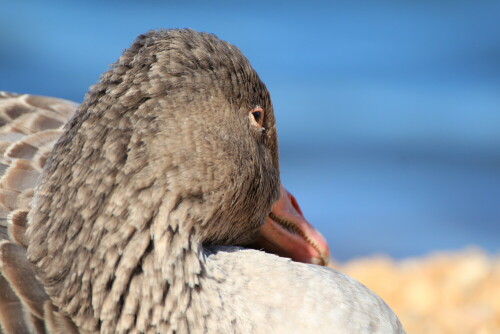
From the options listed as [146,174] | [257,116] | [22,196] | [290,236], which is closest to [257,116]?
[257,116]

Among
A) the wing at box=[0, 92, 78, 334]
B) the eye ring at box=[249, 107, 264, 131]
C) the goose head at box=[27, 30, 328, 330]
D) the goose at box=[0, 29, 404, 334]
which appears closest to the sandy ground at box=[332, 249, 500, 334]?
the goose at box=[0, 29, 404, 334]

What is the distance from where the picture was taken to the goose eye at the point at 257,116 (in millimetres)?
3397

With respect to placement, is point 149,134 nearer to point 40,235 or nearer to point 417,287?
point 40,235

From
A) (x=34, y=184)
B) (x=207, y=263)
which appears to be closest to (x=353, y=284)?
(x=207, y=263)

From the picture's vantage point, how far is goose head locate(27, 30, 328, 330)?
2.84 meters

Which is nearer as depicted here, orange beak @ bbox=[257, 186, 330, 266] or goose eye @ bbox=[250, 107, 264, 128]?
goose eye @ bbox=[250, 107, 264, 128]

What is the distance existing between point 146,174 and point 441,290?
3396 mm

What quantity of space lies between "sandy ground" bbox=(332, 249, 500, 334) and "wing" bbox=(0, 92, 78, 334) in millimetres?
2430

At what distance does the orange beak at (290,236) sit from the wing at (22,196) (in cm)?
109

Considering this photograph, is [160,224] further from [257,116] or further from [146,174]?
[257,116]

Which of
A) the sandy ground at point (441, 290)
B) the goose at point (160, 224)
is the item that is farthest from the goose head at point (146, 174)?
the sandy ground at point (441, 290)

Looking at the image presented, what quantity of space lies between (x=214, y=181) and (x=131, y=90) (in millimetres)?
484

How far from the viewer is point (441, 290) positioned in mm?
5629

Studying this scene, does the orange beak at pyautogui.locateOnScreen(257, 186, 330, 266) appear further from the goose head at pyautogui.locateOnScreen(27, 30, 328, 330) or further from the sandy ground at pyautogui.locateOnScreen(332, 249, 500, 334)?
the sandy ground at pyautogui.locateOnScreen(332, 249, 500, 334)
